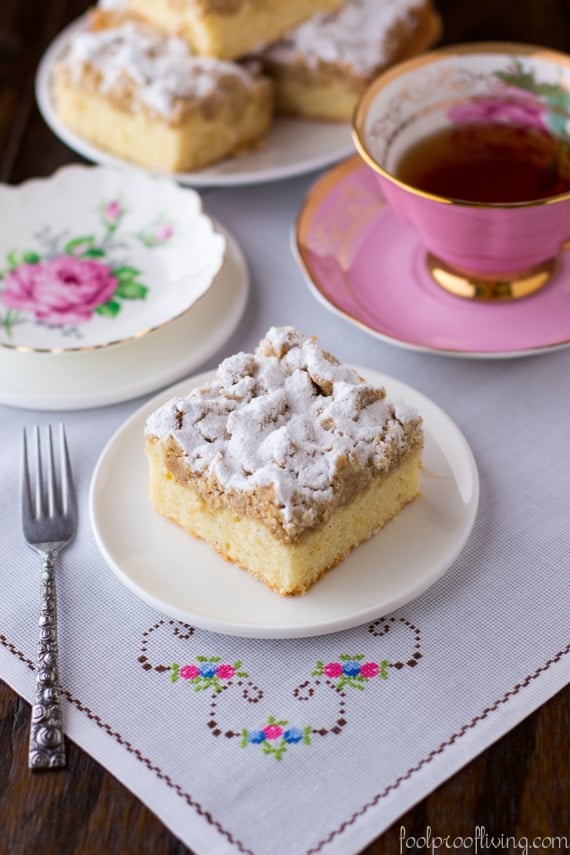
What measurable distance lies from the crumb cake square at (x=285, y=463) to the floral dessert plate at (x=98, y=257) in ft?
1.19

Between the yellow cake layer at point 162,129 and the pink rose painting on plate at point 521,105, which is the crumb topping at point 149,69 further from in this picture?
the pink rose painting on plate at point 521,105

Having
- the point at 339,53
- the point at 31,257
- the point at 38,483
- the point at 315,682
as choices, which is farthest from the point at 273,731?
the point at 339,53

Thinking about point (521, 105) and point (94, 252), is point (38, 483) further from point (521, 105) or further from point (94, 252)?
point (521, 105)

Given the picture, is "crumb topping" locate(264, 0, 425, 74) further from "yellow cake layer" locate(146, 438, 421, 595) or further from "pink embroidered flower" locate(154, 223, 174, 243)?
"yellow cake layer" locate(146, 438, 421, 595)

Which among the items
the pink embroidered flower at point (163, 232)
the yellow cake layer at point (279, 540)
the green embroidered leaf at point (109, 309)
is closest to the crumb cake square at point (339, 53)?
the pink embroidered flower at point (163, 232)

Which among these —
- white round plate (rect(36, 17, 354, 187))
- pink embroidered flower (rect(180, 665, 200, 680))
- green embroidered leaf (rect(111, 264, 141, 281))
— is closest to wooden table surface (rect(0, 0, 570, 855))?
pink embroidered flower (rect(180, 665, 200, 680))

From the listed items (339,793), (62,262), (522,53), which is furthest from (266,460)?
(522,53)

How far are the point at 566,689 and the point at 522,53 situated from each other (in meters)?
1.19

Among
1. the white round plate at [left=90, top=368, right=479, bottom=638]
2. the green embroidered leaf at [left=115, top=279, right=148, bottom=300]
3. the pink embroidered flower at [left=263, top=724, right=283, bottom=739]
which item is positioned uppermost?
the white round plate at [left=90, top=368, right=479, bottom=638]

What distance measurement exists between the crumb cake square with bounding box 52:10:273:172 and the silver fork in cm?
77

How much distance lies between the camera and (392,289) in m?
1.80

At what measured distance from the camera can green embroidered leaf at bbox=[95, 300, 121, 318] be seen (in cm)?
180

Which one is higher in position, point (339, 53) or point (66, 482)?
point (339, 53)

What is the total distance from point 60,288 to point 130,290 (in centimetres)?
13
